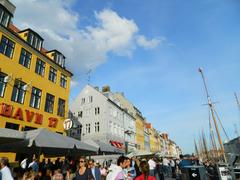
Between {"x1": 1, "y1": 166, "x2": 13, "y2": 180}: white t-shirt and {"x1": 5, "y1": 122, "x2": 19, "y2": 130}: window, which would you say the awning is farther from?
{"x1": 1, "y1": 166, "x2": 13, "y2": 180}: white t-shirt

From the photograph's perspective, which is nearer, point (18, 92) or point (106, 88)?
point (18, 92)

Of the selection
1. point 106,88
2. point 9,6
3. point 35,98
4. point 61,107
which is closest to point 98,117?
point 106,88

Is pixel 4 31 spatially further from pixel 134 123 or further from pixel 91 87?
pixel 134 123

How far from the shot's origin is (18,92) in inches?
653

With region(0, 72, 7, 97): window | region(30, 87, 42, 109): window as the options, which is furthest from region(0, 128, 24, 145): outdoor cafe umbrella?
region(30, 87, 42, 109): window

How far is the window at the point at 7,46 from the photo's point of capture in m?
15.6

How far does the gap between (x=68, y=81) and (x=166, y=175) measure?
50.2ft

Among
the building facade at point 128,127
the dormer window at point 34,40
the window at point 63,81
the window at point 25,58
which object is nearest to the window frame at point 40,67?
the window at point 25,58

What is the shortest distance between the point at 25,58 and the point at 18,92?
3.37 m

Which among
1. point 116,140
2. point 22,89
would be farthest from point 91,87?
point 22,89

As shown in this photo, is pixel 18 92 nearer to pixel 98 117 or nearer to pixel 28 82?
pixel 28 82

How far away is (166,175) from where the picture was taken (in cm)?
1958

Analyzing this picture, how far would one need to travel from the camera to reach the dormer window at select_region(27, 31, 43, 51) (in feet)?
62.7

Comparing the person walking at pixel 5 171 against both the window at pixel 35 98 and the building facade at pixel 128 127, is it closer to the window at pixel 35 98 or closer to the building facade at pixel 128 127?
the window at pixel 35 98
